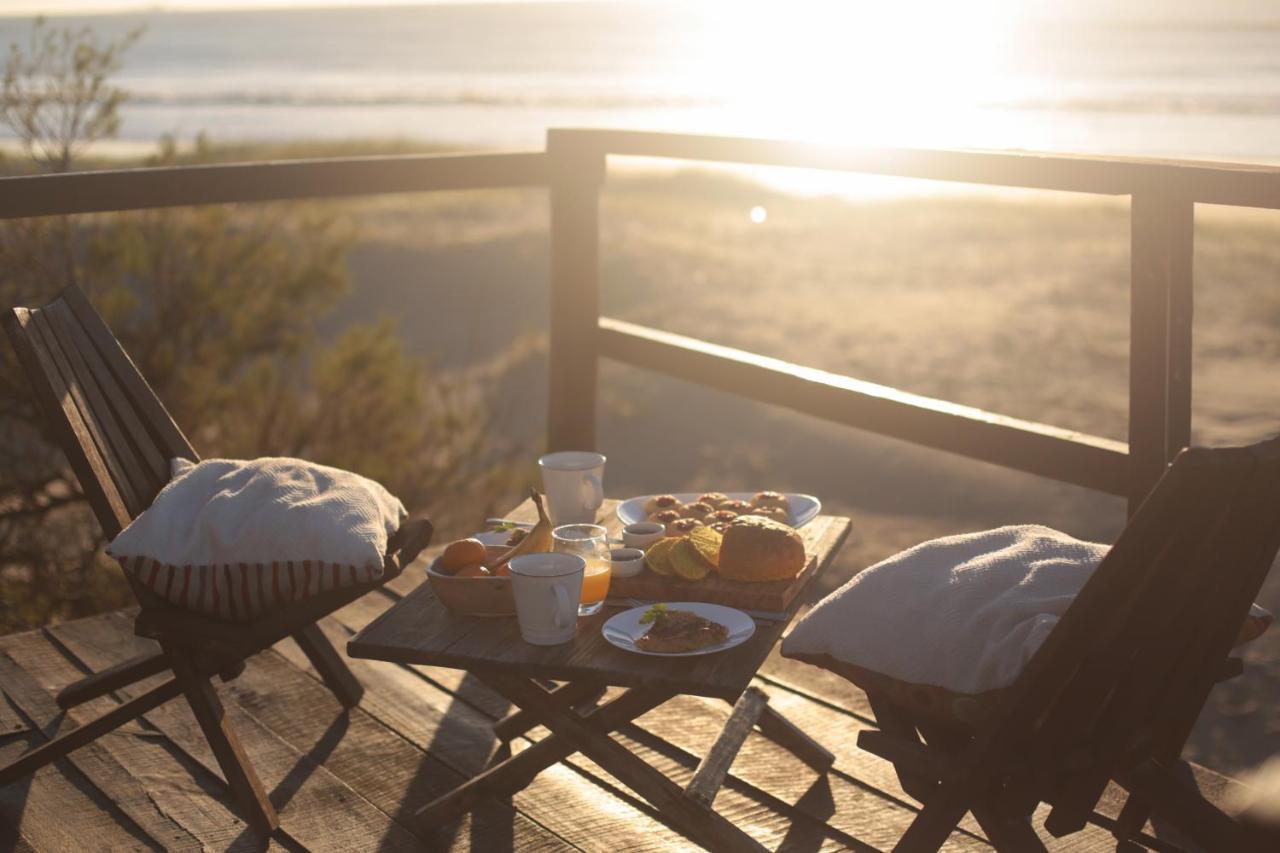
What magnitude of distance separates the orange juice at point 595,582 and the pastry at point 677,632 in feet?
0.33

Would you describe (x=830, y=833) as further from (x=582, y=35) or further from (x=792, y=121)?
(x=582, y=35)

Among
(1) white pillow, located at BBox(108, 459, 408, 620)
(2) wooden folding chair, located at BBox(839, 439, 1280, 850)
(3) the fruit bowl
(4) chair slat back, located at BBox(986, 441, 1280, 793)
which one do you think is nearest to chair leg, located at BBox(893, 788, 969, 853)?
(2) wooden folding chair, located at BBox(839, 439, 1280, 850)

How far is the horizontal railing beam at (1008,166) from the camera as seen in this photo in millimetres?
2215

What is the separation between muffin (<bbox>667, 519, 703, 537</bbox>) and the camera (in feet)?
7.90

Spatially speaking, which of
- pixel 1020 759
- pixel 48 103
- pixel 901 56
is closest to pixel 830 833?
pixel 1020 759

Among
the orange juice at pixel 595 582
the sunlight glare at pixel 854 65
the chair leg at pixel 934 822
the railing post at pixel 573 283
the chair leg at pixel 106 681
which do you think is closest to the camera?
the chair leg at pixel 934 822

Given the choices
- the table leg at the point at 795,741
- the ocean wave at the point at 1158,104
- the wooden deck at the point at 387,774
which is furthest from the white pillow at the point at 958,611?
the ocean wave at the point at 1158,104

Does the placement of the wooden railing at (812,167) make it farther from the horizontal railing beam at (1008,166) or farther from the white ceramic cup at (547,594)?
the white ceramic cup at (547,594)

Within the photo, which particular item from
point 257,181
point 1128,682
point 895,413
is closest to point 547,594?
point 1128,682

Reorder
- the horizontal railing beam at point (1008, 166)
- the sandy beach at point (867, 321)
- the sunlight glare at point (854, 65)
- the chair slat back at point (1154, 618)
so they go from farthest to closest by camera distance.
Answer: the sunlight glare at point (854, 65) → the sandy beach at point (867, 321) → the horizontal railing beam at point (1008, 166) → the chair slat back at point (1154, 618)

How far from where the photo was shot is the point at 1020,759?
179 centimetres

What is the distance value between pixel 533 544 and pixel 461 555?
12 centimetres

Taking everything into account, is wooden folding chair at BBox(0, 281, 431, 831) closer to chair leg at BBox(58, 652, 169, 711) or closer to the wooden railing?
chair leg at BBox(58, 652, 169, 711)

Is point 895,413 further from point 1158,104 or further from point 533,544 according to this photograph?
point 1158,104
